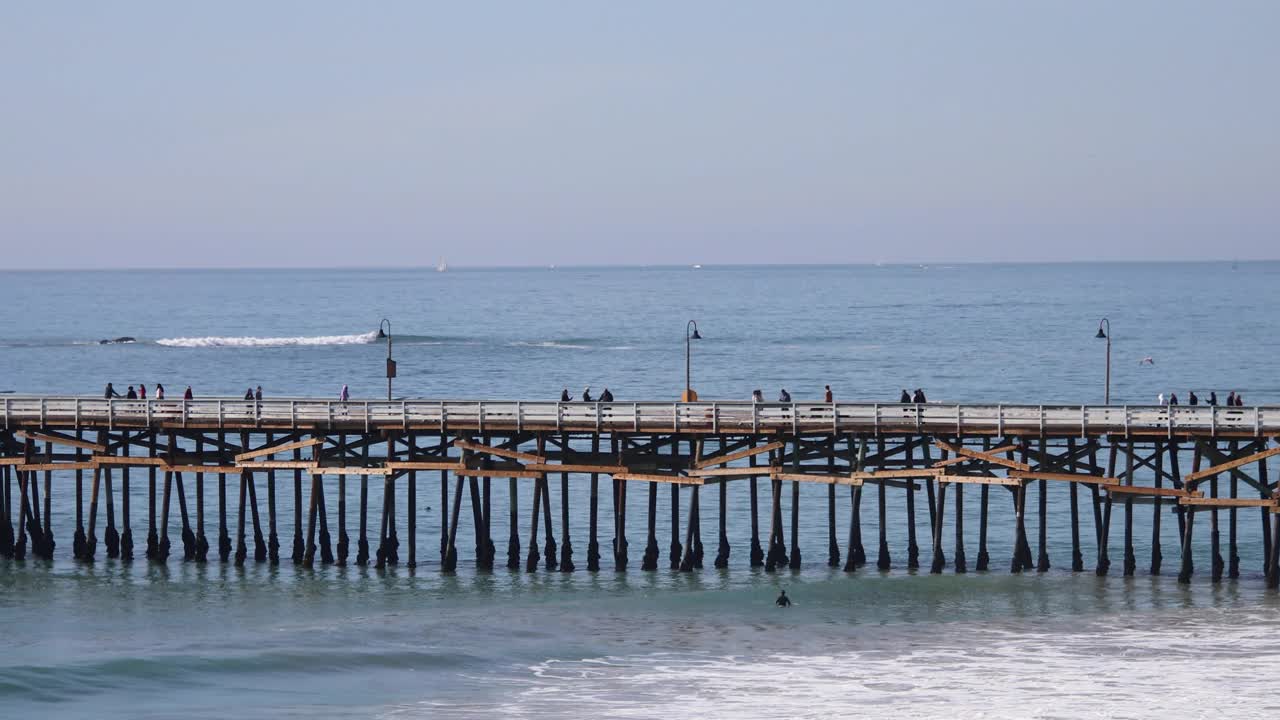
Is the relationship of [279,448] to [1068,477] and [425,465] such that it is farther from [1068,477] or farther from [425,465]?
[1068,477]

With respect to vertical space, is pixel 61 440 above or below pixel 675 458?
above

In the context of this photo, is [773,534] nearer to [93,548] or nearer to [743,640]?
[743,640]

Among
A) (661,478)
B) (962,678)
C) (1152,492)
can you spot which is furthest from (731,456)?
(962,678)

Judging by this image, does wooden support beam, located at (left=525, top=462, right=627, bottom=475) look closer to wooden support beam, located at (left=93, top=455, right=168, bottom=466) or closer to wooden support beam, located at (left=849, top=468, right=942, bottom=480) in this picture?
wooden support beam, located at (left=849, top=468, right=942, bottom=480)

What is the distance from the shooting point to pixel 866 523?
5919 centimetres

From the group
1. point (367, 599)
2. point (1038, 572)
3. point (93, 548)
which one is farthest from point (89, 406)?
point (1038, 572)

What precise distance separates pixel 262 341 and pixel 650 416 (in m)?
128

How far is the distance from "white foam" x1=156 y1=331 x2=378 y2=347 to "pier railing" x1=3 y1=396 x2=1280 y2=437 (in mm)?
116673

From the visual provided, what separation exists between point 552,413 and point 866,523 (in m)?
17.5

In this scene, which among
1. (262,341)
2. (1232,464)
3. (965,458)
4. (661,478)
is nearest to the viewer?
(1232,464)

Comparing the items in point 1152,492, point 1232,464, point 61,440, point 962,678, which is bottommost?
point 962,678

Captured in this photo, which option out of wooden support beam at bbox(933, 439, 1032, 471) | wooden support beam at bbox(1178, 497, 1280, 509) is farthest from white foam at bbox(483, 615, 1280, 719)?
wooden support beam at bbox(933, 439, 1032, 471)

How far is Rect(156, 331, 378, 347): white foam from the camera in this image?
163 metres

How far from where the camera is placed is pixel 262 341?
6580 inches
